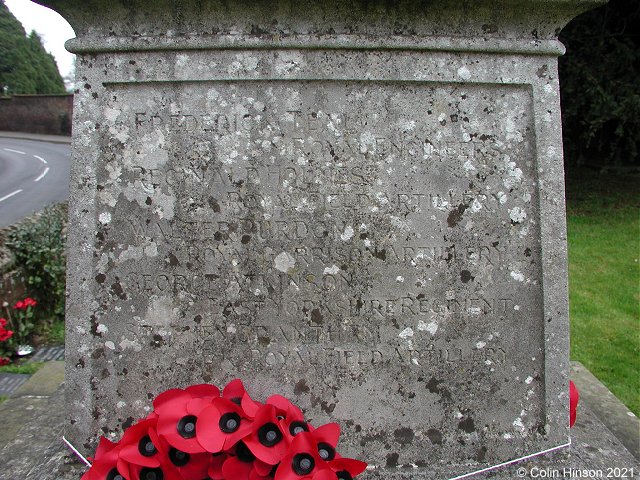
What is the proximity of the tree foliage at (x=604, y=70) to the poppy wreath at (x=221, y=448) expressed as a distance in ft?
30.6

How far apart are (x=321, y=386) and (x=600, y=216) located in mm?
8803

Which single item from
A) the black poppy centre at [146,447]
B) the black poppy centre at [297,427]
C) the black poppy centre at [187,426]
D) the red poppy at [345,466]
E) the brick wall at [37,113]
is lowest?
the red poppy at [345,466]

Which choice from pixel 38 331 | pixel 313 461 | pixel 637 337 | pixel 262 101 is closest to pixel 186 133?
pixel 262 101

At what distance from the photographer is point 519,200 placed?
2.43 m

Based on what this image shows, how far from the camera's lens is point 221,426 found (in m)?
1.95

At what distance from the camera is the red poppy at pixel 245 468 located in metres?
1.83

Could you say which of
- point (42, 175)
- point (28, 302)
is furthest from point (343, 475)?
point (42, 175)

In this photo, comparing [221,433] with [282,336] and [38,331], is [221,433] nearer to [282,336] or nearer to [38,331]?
[282,336]

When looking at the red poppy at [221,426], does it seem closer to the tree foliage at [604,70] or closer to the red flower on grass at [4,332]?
the red flower on grass at [4,332]

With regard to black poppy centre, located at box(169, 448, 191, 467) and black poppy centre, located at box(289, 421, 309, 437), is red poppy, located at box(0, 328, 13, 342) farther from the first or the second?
black poppy centre, located at box(289, 421, 309, 437)

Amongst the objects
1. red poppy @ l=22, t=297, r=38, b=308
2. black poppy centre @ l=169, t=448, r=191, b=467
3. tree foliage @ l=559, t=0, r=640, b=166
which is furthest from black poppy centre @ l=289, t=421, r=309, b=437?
tree foliage @ l=559, t=0, r=640, b=166

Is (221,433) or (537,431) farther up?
(221,433)

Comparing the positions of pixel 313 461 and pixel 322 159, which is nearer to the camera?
pixel 313 461

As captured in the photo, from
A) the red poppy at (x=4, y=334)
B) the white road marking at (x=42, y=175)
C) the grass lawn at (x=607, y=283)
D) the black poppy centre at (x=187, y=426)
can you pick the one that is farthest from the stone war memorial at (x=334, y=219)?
the white road marking at (x=42, y=175)
